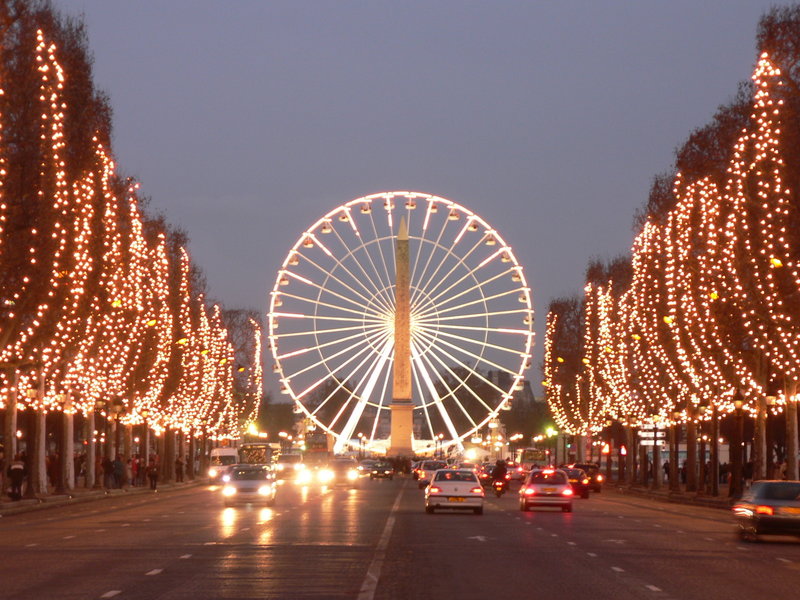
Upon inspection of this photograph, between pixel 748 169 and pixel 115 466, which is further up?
pixel 748 169

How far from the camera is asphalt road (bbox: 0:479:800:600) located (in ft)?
78.4

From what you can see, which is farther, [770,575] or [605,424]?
[605,424]

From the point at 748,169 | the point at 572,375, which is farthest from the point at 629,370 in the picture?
the point at 748,169

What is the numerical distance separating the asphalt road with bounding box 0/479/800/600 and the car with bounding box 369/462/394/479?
217 ft

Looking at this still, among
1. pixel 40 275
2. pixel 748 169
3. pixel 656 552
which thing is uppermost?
pixel 748 169

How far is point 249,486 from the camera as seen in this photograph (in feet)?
197

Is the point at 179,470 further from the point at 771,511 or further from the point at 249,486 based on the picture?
the point at 771,511

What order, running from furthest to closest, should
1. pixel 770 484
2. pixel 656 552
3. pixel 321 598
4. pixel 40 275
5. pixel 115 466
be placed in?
1. pixel 115 466
2. pixel 40 275
3. pixel 770 484
4. pixel 656 552
5. pixel 321 598

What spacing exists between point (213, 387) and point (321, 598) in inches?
4028

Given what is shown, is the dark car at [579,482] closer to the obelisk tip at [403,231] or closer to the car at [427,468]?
the car at [427,468]

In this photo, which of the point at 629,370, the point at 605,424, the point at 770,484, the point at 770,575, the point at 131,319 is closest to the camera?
the point at 770,575

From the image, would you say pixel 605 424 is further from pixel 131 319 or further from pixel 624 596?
pixel 624 596

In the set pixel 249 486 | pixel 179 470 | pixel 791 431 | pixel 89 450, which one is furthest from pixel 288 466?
pixel 791 431

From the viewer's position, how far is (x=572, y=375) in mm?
129625
